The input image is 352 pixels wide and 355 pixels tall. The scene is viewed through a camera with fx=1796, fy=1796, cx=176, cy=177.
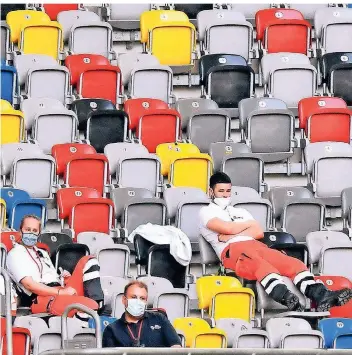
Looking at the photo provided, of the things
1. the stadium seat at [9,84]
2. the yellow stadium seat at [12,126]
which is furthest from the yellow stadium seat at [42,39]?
the yellow stadium seat at [12,126]

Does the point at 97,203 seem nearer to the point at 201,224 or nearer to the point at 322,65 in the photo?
the point at 201,224

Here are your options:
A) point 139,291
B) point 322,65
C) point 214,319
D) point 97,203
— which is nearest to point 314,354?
point 139,291

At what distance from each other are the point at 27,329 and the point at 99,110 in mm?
3473

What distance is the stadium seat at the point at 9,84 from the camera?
14.8 m

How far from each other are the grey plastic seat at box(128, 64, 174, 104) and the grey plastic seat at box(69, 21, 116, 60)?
0.51 m

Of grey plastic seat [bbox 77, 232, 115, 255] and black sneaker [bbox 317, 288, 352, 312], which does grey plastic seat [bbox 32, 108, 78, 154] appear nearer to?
grey plastic seat [bbox 77, 232, 115, 255]

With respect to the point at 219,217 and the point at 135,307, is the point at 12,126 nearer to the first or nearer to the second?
the point at 219,217

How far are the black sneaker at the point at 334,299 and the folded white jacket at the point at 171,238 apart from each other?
111 centimetres

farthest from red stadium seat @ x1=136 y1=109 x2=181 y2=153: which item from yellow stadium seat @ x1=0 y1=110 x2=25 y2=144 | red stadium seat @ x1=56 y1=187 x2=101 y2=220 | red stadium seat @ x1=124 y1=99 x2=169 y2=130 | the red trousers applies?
the red trousers

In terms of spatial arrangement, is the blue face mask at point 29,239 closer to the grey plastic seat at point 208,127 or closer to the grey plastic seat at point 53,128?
the grey plastic seat at point 53,128

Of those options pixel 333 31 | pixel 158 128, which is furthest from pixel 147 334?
pixel 333 31

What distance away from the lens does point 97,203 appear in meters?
13.5

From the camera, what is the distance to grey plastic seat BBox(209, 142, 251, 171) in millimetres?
14414

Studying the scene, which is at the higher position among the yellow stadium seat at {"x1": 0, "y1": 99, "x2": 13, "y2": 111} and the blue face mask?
the yellow stadium seat at {"x1": 0, "y1": 99, "x2": 13, "y2": 111}
